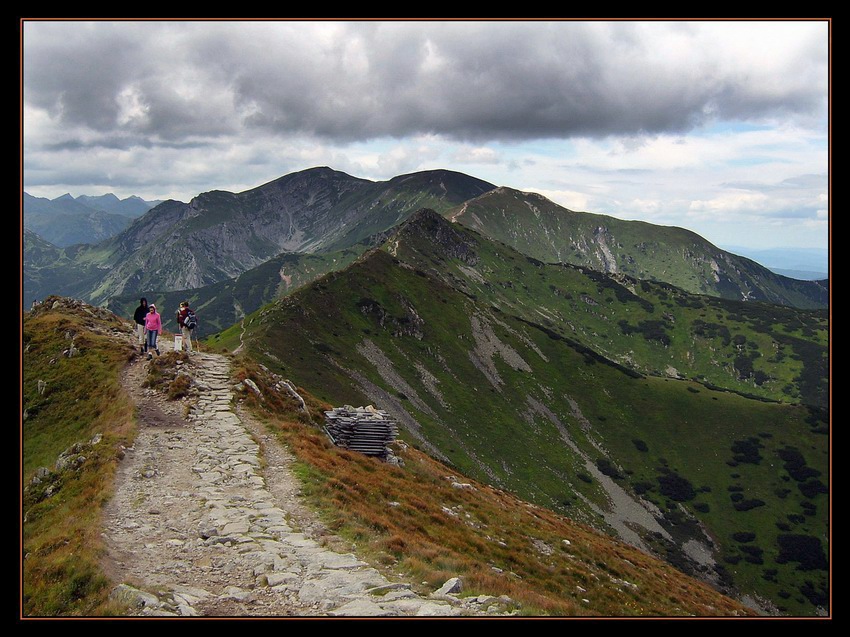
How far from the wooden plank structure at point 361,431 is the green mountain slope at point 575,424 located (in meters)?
70.1

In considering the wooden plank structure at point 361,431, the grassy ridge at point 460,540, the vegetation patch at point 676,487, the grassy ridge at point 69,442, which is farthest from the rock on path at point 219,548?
the vegetation patch at point 676,487

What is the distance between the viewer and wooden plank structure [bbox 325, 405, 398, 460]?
33.3 meters

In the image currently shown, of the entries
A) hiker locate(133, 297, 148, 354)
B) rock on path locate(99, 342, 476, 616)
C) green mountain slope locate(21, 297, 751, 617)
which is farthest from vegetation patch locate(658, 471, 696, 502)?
rock on path locate(99, 342, 476, 616)

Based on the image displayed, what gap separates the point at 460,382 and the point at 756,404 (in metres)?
113

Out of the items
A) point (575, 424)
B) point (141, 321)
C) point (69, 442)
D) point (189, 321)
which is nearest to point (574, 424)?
point (575, 424)

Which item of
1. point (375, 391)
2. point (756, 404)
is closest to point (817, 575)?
point (756, 404)

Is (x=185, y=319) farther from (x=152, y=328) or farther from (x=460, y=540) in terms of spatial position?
(x=460, y=540)

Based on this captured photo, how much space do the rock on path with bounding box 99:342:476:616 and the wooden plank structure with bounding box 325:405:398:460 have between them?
253 inches

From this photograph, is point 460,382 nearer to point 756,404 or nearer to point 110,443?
point 756,404

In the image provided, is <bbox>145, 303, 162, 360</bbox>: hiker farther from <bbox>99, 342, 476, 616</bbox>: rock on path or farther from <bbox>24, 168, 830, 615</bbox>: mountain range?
<bbox>24, 168, 830, 615</bbox>: mountain range

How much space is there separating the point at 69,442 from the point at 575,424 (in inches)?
5800

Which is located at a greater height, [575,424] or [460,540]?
[460,540]

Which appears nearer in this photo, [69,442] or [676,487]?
[69,442]

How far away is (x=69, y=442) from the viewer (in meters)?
29.6
